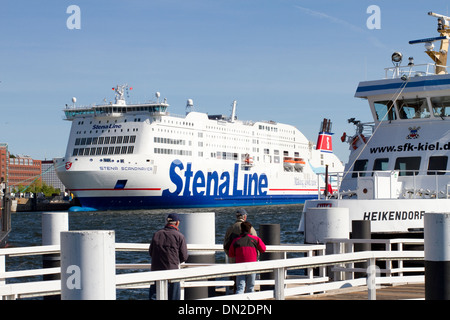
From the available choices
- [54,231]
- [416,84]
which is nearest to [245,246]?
[54,231]

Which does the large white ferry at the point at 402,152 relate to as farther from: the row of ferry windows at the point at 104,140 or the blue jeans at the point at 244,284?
the row of ferry windows at the point at 104,140

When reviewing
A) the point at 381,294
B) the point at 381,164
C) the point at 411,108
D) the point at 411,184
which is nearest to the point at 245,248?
the point at 381,294

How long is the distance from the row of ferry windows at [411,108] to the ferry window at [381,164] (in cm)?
121

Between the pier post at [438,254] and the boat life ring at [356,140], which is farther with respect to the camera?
the boat life ring at [356,140]

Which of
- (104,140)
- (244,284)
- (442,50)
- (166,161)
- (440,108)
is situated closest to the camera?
(244,284)

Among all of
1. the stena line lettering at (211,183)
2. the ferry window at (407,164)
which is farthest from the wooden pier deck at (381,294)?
the stena line lettering at (211,183)

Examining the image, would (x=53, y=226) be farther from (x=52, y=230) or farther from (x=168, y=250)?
(x=168, y=250)

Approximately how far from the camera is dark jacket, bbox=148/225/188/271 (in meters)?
8.55

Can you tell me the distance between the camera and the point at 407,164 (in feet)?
63.3

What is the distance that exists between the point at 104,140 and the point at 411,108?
66.1 meters

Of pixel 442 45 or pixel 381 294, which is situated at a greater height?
pixel 442 45

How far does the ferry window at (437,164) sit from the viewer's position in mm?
18719

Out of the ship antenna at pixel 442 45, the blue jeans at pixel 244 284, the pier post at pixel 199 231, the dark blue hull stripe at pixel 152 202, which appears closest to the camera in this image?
the blue jeans at pixel 244 284
